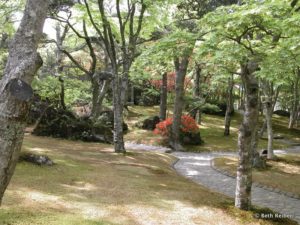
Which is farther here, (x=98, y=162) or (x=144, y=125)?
(x=144, y=125)

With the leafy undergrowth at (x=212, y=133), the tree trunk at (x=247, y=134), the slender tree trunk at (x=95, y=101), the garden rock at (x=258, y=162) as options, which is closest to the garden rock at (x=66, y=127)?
the slender tree trunk at (x=95, y=101)

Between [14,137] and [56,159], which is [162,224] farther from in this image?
[56,159]

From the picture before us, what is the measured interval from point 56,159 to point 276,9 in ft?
30.1

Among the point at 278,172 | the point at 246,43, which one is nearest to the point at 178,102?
the point at 278,172

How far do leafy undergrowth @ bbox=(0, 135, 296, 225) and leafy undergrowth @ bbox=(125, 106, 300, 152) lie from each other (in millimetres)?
11405

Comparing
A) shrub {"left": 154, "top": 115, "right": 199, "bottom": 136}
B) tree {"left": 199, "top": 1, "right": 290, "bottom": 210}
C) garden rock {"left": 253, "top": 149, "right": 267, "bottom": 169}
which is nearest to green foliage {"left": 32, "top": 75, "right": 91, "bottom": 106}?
shrub {"left": 154, "top": 115, "right": 199, "bottom": 136}

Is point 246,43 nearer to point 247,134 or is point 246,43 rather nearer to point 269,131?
point 247,134

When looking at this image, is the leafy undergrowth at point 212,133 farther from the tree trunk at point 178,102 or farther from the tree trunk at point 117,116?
the tree trunk at point 117,116

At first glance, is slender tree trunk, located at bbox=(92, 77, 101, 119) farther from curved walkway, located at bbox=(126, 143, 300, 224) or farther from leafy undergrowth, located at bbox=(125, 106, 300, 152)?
curved walkway, located at bbox=(126, 143, 300, 224)

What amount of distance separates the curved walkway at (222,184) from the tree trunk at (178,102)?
1.89 m

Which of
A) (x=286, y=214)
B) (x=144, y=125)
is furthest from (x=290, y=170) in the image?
(x=144, y=125)

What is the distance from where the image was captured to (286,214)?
32.1ft

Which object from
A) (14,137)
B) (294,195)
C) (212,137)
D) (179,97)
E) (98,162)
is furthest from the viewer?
(212,137)

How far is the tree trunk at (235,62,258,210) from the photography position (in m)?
8.77
